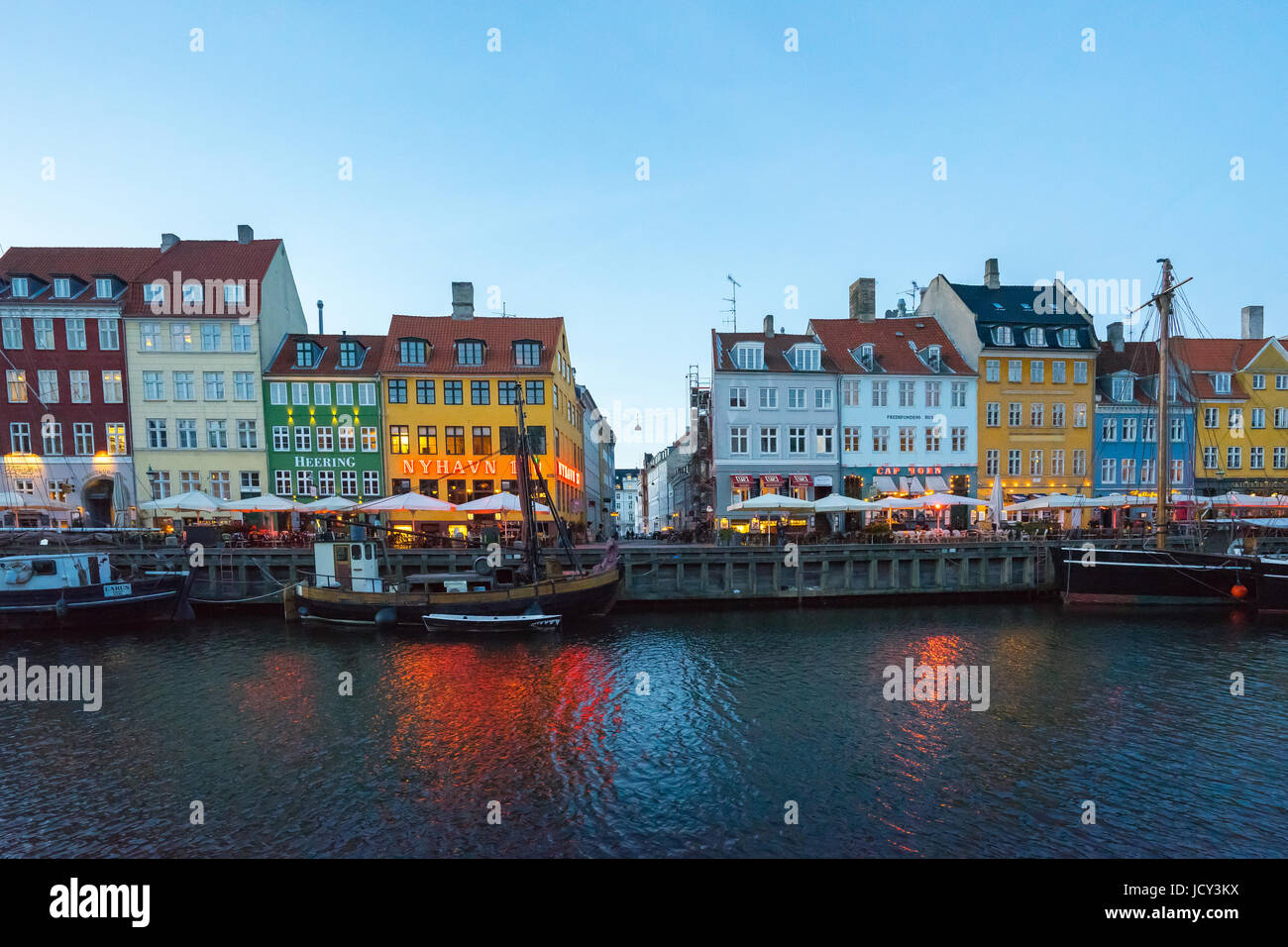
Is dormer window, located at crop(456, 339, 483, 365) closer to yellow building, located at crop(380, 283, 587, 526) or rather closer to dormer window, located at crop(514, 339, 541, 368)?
yellow building, located at crop(380, 283, 587, 526)

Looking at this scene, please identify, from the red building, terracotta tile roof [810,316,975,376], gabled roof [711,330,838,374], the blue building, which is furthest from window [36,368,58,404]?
the blue building

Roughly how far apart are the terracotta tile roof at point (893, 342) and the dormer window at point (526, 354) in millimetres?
→ 20633

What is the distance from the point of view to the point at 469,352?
147 feet

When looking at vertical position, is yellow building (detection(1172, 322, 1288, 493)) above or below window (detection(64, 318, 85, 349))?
below

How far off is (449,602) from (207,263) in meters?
34.7

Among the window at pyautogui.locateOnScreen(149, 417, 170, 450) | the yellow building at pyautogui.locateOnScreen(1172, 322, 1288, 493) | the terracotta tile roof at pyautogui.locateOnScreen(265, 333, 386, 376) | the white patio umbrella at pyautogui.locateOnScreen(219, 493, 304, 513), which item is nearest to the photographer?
the white patio umbrella at pyautogui.locateOnScreen(219, 493, 304, 513)

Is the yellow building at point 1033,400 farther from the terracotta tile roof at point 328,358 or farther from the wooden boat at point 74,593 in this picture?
the wooden boat at point 74,593

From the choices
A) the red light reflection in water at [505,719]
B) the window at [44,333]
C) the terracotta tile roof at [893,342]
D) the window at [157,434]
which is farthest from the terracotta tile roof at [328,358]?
the terracotta tile roof at [893,342]

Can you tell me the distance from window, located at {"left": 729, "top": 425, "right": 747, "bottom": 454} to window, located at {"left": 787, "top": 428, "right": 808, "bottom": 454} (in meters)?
3.03

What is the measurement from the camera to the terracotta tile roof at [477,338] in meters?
44.1

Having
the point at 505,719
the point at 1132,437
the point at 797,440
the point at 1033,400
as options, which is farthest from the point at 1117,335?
the point at 505,719

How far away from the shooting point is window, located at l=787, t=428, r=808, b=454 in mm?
44594
